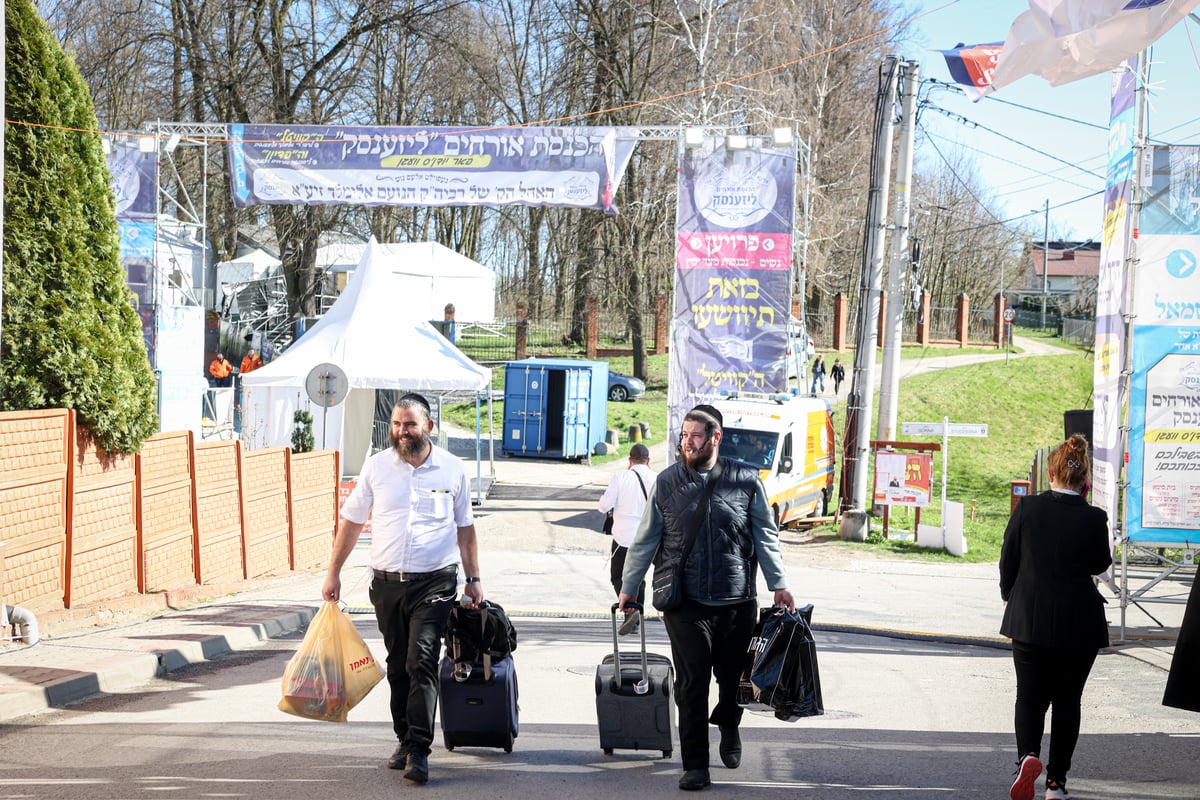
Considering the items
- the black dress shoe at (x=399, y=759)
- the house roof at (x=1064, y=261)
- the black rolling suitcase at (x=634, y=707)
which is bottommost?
the black dress shoe at (x=399, y=759)

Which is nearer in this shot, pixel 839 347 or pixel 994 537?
pixel 994 537

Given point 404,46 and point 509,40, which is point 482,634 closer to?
point 404,46

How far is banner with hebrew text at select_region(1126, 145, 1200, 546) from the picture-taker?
1073 cm

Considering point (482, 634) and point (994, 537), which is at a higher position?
point (482, 634)

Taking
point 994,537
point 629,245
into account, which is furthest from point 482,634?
point 629,245

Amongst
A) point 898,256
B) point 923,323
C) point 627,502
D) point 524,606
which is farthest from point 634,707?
point 923,323

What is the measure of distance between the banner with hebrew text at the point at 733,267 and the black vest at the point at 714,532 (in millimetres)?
14502

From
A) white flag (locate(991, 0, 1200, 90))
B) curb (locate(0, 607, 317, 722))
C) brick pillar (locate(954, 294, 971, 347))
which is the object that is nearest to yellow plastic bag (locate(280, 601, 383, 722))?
curb (locate(0, 607, 317, 722))

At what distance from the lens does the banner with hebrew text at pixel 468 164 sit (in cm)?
2097

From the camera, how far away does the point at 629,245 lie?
131ft

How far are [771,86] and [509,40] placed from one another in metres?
11.7

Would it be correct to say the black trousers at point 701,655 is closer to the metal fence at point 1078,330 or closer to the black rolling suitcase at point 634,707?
the black rolling suitcase at point 634,707

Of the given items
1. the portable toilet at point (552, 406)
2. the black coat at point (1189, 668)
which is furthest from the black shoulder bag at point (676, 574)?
the portable toilet at point (552, 406)

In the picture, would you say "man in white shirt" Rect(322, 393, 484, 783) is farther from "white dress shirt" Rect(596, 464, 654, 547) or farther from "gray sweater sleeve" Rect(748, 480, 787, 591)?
"white dress shirt" Rect(596, 464, 654, 547)
